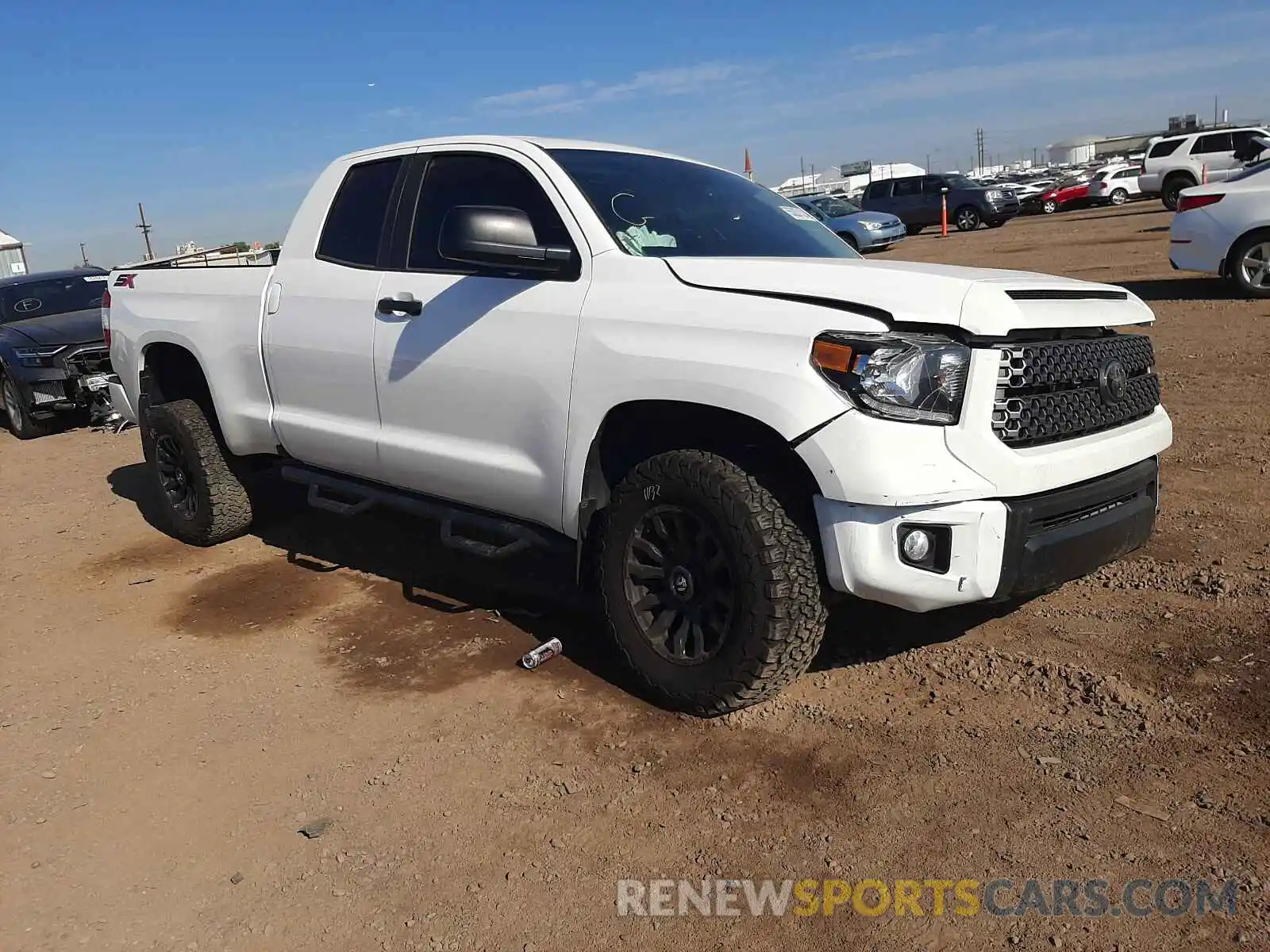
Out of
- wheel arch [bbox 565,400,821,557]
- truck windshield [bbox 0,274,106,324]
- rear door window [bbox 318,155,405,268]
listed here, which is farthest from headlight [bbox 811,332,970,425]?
truck windshield [bbox 0,274,106,324]

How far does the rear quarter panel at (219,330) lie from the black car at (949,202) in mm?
26661

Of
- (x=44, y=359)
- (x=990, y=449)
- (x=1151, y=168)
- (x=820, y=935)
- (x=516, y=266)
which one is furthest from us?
(x=1151, y=168)

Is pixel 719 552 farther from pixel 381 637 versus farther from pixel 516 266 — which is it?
pixel 381 637

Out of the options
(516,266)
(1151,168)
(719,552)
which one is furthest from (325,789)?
(1151,168)

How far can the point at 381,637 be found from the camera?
14.3 feet

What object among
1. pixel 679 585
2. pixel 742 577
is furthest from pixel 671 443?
pixel 742 577

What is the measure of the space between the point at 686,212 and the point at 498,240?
0.88 m

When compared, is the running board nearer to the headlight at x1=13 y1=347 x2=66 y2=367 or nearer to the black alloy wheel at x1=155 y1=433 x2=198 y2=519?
the black alloy wheel at x1=155 y1=433 x2=198 y2=519

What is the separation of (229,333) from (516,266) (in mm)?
2157

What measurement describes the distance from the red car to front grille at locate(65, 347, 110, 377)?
3300 centimetres

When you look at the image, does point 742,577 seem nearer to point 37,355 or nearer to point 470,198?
point 470,198

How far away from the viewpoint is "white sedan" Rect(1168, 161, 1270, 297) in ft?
33.4

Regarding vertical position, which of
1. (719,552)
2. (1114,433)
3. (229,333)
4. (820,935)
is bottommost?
(820,935)

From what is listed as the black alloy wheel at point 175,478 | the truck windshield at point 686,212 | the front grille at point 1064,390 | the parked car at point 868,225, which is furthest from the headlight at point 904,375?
the parked car at point 868,225
